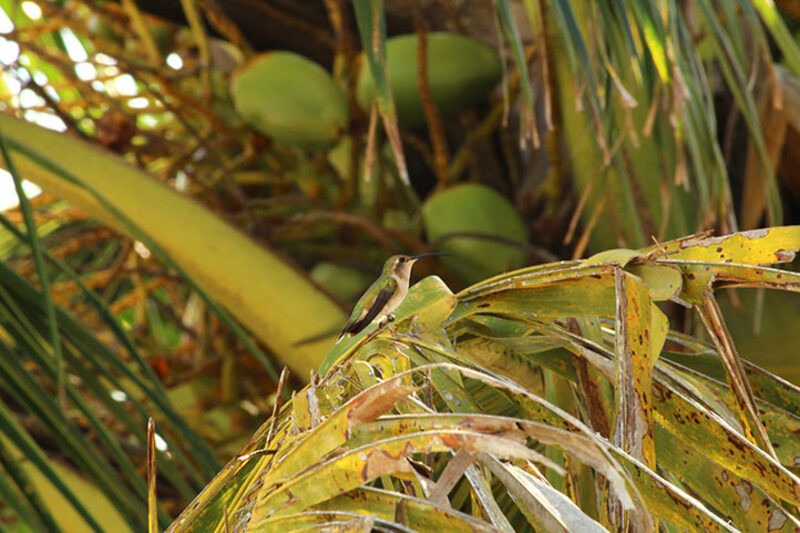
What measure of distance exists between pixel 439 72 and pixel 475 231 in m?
0.20

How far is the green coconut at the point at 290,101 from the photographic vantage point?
102 cm

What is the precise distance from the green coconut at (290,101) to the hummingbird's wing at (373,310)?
359 mm

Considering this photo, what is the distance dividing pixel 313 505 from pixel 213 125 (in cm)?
90

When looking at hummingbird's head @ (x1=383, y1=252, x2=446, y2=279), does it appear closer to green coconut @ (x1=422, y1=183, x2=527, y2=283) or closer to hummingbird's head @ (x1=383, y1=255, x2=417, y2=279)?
hummingbird's head @ (x1=383, y1=255, x2=417, y2=279)

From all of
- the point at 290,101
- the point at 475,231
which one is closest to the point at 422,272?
the point at 475,231

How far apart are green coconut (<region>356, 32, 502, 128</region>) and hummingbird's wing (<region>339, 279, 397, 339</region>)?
39 cm

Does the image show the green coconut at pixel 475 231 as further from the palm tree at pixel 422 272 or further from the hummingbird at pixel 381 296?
the hummingbird at pixel 381 296

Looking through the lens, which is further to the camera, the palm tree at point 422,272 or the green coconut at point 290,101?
the green coconut at point 290,101

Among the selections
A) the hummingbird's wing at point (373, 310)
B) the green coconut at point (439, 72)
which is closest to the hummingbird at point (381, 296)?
the hummingbird's wing at point (373, 310)

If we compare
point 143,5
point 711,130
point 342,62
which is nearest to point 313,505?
point 711,130

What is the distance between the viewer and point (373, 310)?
2.10 feet

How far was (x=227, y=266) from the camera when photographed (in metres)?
0.85

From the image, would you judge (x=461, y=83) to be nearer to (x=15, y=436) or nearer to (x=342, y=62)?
(x=342, y=62)

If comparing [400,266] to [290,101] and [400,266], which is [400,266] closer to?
[400,266]
